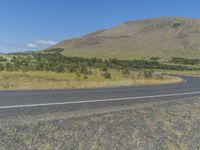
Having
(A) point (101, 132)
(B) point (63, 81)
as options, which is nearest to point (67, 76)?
(B) point (63, 81)

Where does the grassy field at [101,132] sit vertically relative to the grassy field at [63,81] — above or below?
above

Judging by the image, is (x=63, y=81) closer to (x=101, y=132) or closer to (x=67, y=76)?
(x=101, y=132)

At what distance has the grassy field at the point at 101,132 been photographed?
6172mm

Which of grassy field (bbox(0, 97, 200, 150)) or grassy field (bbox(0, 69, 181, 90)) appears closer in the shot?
grassy field (bbox(0, 97, 200, 150))

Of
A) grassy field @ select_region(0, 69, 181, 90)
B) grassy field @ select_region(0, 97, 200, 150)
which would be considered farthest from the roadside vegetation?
grassy field @ select_region(0, 97, 200, 150)

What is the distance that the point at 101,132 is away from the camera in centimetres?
710

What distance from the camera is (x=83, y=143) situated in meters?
6.31

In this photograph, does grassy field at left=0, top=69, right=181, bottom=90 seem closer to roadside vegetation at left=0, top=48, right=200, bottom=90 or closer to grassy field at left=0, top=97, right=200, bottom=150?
roadside vegetation at left=0, top=48, right=200, bottom=90

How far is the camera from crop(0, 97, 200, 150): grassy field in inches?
243

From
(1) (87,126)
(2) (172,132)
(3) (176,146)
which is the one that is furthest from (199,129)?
(1) (87,126)

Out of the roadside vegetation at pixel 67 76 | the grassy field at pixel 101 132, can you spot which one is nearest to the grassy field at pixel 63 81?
the roadside vegetation at pixel 67 76

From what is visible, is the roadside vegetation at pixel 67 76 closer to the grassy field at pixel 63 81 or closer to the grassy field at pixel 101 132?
the grassy field at pixel 63 81

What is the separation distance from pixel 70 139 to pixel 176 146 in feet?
8.17

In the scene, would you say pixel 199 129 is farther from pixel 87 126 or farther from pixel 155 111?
pixel 87 126
